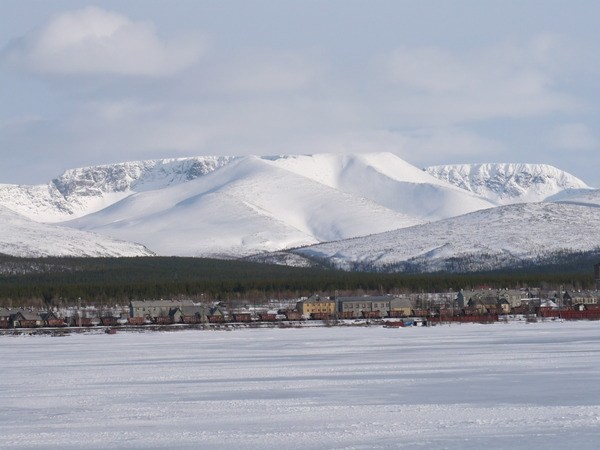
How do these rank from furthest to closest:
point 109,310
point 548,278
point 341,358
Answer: point 548,278 < point 109,310 < point 341,358

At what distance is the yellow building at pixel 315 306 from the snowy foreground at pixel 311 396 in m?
74.4

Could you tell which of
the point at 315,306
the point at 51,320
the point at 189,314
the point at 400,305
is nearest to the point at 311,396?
the point at 51,320

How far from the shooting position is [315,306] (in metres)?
141

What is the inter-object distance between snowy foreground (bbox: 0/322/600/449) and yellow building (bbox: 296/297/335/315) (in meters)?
74.4

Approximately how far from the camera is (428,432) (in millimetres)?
30594

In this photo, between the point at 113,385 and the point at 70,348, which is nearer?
the point at 113,385

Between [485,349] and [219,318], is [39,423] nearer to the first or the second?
[485,349]

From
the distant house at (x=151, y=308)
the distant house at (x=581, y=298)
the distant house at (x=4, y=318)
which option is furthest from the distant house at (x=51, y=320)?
the distant house at (x=581, y=298)

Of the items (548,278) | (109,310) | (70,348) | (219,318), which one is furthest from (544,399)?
(548,278)

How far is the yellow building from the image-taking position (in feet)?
459

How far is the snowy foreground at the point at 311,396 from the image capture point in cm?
3048

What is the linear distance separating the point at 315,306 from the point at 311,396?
102089mm

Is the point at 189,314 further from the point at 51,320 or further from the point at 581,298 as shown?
the point at 581,298

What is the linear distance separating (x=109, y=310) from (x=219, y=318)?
110 feet
